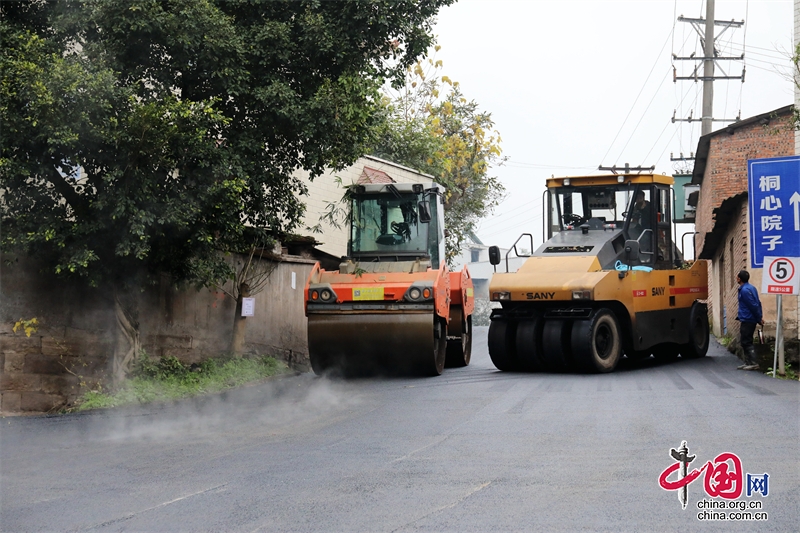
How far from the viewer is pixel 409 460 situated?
831 cm

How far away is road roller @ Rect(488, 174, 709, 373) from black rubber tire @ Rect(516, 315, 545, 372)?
2 cm

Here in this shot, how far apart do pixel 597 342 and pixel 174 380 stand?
276 inches

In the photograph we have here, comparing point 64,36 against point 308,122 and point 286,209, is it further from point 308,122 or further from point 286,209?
point 286,209

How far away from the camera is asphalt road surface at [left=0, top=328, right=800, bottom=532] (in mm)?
6402

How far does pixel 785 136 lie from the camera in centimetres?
2788

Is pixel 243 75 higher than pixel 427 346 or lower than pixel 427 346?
higher

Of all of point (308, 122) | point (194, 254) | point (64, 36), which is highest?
point (64, 36)

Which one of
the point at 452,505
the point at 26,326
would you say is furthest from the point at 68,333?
the point at 452,505

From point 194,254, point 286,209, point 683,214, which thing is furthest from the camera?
point 683,214

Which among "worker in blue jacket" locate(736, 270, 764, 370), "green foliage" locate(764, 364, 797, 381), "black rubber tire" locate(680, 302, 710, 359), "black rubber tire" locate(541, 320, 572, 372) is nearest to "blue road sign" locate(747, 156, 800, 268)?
"worker in blue jacket" locate(736, 270, 764, 370)

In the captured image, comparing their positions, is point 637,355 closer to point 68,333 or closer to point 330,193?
point 68,333

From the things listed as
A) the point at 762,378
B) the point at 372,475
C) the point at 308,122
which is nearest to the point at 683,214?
the point at 762,378

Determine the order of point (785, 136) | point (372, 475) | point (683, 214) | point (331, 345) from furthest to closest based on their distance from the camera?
point (683, 214) → point (785, 136) → point (331, 345) → point (372, 475)

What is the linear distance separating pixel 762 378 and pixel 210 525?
36.2 ft
